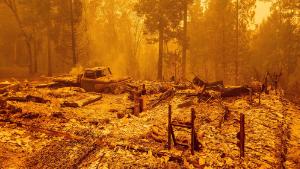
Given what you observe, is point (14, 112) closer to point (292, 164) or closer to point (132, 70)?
point (292, 164)

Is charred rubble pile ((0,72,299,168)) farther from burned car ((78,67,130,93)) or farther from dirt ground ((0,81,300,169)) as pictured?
burned car ((78,67,130,93))

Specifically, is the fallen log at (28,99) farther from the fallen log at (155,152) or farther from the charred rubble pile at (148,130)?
the fallen log at (155,152)

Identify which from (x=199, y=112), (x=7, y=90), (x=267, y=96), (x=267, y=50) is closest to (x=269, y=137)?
(x=199, y=112)

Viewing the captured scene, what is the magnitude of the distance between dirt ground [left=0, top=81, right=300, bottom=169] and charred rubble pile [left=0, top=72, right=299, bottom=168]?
30 millimetres

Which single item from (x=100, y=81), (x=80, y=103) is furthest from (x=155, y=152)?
(x=100, y=81)

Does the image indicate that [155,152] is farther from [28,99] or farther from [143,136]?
[28,99]

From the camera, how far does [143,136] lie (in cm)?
1052

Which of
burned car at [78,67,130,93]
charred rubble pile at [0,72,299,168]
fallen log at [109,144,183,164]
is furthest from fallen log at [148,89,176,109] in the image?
fallen log at [109,144,183,164]

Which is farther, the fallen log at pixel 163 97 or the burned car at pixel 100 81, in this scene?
the burned car at pixel 100 81

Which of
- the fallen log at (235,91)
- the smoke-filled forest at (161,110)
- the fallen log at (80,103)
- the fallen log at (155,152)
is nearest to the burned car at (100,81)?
the smoke-filled forest at (161,110)

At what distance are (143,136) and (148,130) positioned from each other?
2.57 feet

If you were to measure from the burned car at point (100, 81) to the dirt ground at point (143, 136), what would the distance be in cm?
375

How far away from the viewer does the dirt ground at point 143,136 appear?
8.43 m

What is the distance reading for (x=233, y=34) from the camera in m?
36.1
